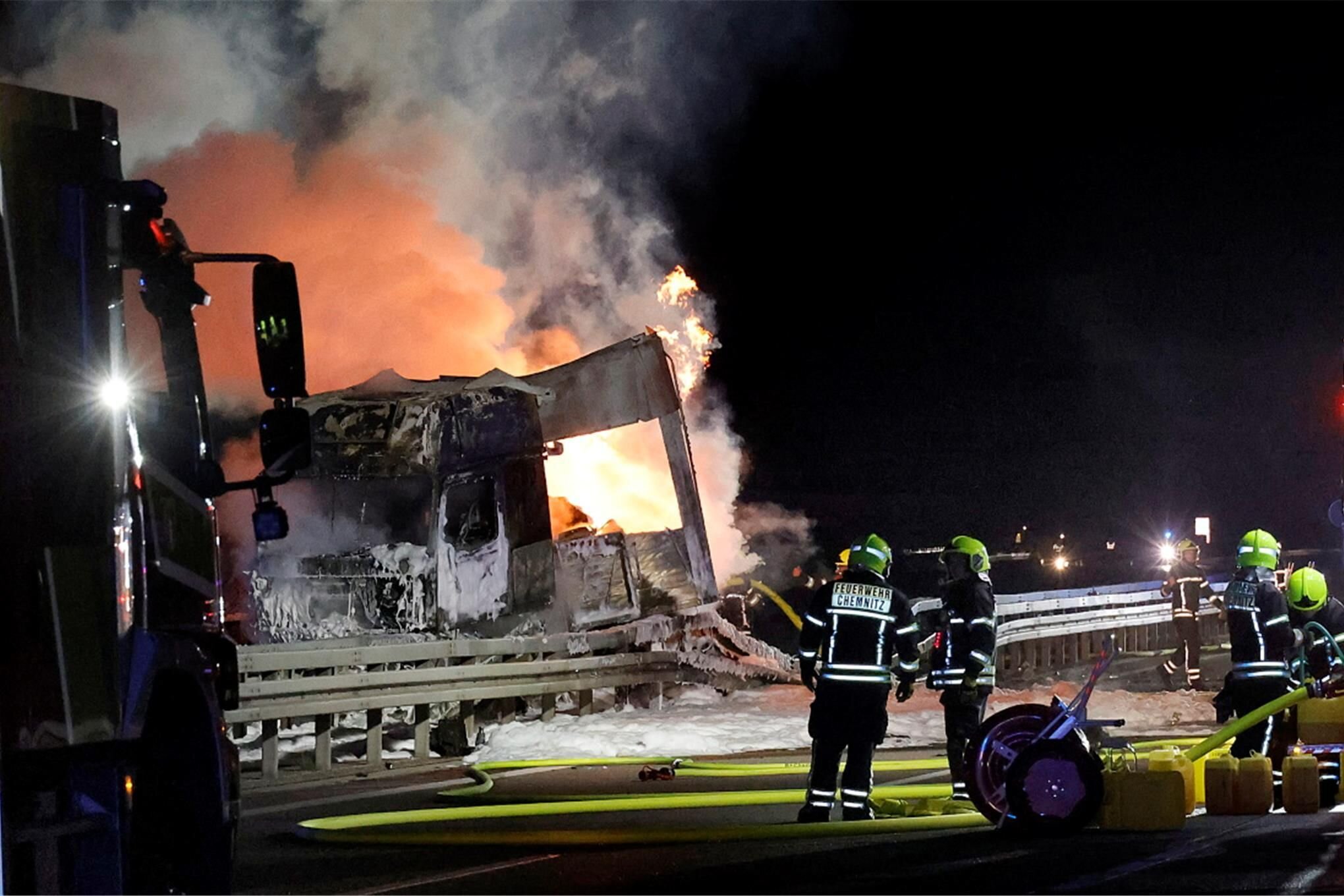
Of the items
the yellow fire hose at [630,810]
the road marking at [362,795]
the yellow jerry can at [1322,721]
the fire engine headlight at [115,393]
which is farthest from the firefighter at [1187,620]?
the fire engine headlight at [115,393]

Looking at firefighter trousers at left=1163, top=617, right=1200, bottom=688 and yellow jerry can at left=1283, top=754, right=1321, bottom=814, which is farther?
firefighter trousers at left=1163, top=617, right=1200, bottom=688

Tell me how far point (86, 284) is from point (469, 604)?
13.7 metres

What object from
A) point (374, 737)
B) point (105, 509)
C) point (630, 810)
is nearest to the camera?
point (105, 509)

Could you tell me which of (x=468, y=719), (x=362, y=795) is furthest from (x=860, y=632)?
(x=468, y=719)

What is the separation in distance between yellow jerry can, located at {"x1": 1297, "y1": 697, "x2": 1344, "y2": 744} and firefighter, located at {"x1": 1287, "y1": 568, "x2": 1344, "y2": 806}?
722 millimetres

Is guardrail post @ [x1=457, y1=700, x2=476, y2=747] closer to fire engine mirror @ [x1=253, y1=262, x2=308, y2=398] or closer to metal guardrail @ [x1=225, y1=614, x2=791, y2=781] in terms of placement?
metal guardrail @ [x1=225, y1=614, x2=791, y2=781]

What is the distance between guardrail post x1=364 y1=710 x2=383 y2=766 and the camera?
46.8 ft

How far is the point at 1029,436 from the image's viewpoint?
76188 millimetres

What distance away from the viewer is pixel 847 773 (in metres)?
10.2

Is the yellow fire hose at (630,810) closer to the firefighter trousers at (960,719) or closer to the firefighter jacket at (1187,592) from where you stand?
the firefighter trousers at (960,719)

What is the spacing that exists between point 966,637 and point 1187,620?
12.4 meters

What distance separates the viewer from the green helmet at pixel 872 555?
10547 millimetres

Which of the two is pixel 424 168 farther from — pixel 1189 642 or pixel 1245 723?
pixel 1245 723

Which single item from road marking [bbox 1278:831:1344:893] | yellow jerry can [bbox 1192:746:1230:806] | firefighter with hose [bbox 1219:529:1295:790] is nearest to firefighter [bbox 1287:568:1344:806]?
firefighter with hose [bbox 1219:529:1295:790]
